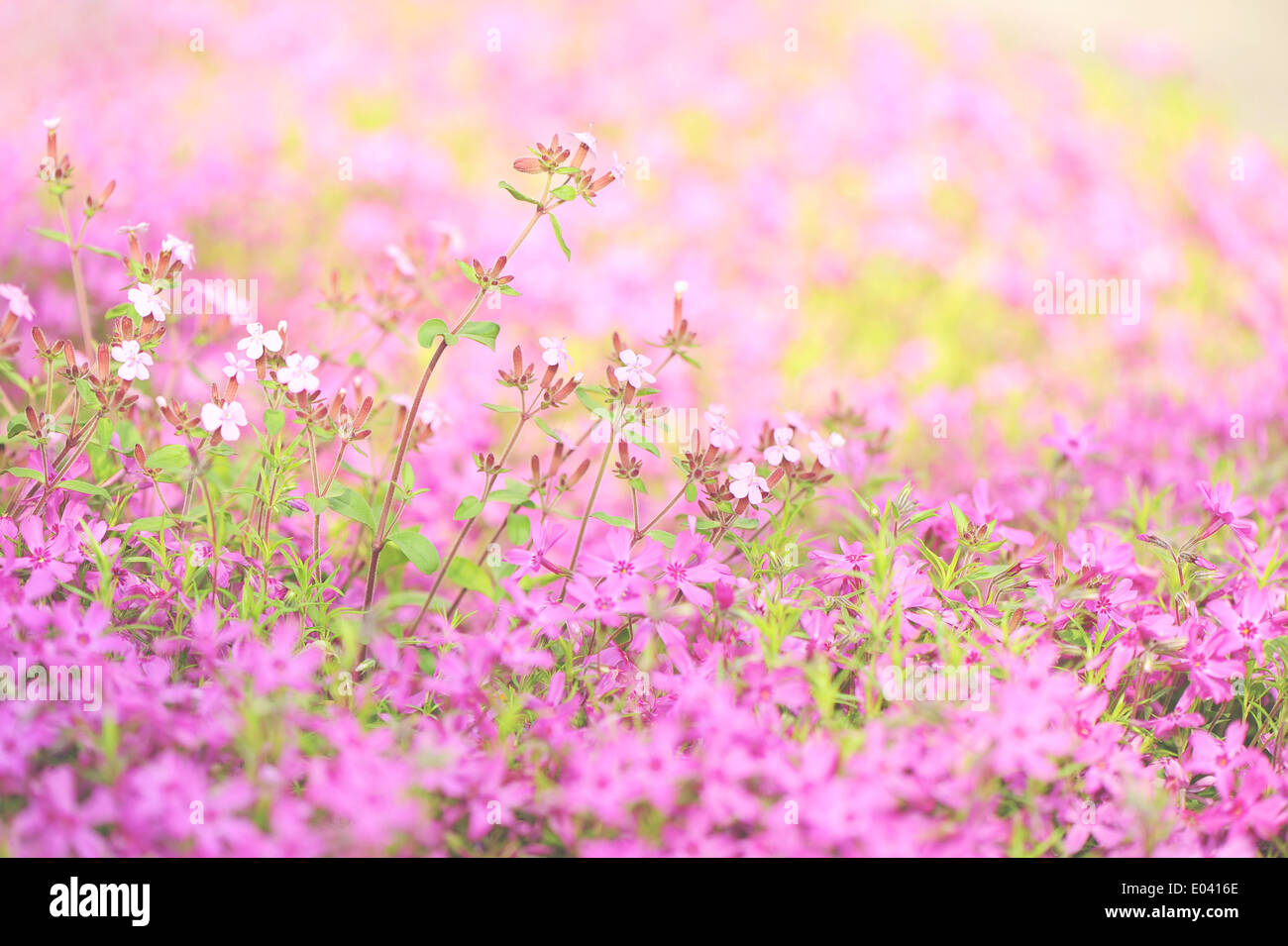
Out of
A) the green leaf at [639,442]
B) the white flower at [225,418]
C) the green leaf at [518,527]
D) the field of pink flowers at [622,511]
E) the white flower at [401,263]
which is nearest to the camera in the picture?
the field of pink flowers at [622,511]

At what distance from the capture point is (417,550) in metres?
2.11

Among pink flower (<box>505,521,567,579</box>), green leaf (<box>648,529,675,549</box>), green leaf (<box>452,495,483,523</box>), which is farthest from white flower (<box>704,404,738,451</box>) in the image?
green leaf (<box>452,495,483,523</box>)

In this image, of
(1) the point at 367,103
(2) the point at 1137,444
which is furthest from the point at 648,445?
(1) the point at 367,103

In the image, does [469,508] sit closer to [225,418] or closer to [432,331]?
[432,331]

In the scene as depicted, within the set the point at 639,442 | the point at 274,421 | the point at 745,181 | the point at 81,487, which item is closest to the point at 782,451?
the point at 639,442

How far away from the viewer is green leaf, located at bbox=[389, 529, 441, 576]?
2079 mm

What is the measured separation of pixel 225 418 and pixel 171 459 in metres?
0.17

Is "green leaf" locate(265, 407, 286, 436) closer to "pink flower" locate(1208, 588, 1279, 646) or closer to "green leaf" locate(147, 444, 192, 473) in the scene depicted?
"green leaf" locate(147, 444, 192, 473)

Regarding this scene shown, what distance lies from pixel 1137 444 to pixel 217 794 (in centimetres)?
317

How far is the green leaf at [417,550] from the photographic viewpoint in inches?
81.8

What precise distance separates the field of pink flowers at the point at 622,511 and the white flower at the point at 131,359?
13mm

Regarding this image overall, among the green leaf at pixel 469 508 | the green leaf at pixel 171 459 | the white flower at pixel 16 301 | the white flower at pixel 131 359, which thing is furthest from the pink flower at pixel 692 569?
the white flower at pixel 16 301

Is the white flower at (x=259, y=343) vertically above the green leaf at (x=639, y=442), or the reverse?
the white flower at (x=259, y=343)

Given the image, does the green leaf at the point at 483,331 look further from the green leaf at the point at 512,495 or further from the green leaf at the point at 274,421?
the green leaf at the point at 274,421
